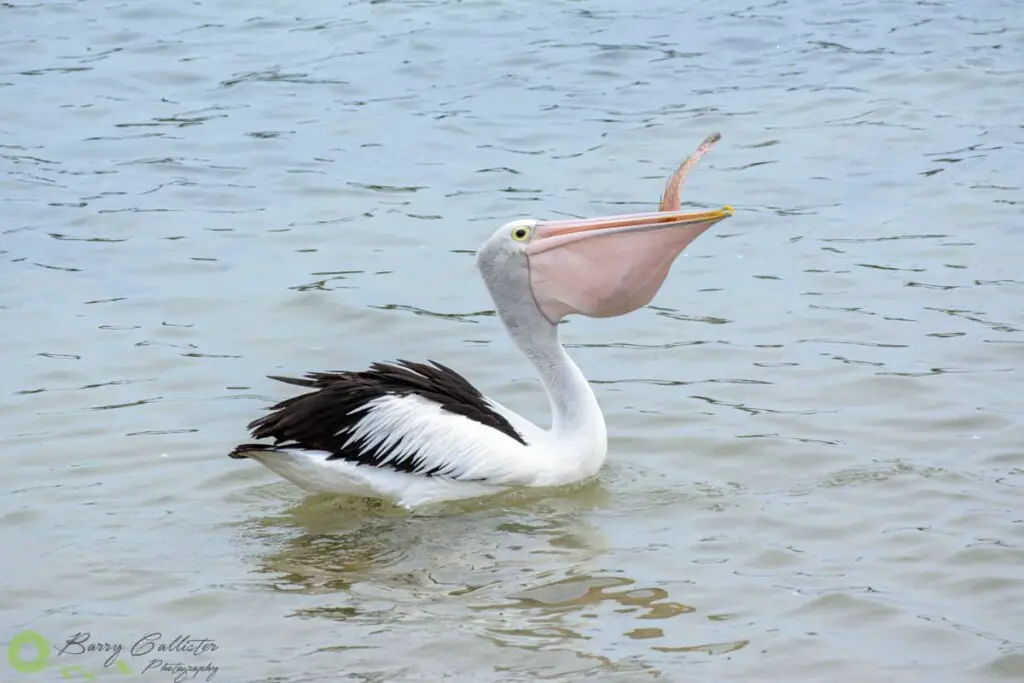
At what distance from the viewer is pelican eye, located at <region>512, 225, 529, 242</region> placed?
18.9 feet

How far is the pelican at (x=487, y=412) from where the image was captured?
5477mm

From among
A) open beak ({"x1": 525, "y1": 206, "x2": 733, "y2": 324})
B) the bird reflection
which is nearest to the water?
the bird reflection

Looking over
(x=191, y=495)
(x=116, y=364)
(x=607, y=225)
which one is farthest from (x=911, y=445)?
(x=116, y=364)

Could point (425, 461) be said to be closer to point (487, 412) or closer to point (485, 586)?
point (487, 412)

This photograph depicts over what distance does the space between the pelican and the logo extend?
985mm

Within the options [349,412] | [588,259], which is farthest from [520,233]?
[349,412]

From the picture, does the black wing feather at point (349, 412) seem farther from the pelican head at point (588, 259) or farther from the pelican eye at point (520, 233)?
the pelican eye at point (520, 233)

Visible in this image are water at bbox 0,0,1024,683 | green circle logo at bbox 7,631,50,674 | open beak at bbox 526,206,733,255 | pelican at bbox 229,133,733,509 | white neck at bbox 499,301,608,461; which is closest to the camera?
green circle logo at bbox 7,631,50,674

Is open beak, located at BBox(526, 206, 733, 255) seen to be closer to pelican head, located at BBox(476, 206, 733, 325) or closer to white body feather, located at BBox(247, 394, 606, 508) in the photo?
pelican head, located at BBox(476, 206, 733, 325)

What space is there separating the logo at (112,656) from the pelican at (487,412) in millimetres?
985

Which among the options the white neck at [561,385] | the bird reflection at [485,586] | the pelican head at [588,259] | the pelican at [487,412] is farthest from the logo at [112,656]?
the pelican head at [588,259]

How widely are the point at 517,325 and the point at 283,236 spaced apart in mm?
2817

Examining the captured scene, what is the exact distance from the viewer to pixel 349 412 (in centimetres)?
552

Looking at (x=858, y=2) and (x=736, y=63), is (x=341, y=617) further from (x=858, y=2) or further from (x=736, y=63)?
(x=858, y=2)
